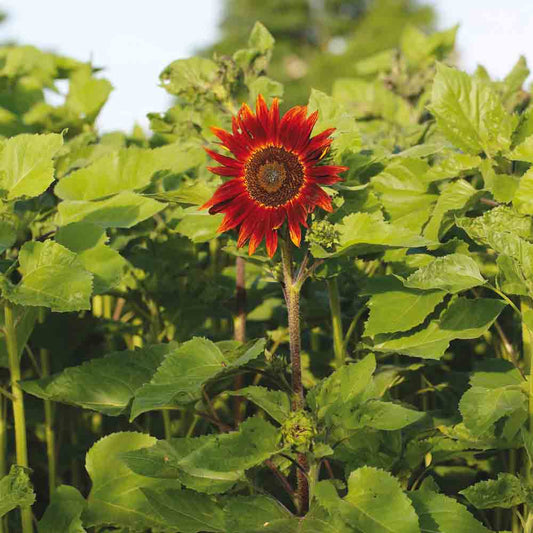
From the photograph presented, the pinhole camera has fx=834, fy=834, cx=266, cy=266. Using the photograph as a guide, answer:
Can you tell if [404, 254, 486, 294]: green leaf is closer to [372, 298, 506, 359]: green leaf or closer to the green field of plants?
the green field of plants

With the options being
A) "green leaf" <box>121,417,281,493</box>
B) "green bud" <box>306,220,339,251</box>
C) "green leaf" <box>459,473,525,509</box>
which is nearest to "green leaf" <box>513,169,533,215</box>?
"green bud" <box>306,220,339,251</box>

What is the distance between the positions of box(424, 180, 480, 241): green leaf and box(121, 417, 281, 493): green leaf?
23.1 inches

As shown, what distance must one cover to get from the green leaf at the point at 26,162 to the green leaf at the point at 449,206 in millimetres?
789

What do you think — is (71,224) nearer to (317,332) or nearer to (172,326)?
(172,326)

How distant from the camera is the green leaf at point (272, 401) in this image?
4.82 ft

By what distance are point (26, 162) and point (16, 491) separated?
63 centimetres

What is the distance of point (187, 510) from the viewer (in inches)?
60.8

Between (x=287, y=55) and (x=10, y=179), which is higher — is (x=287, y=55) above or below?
above

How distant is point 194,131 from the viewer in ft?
7.56

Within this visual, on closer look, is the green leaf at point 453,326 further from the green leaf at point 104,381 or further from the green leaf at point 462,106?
the green leaf at point 104,381

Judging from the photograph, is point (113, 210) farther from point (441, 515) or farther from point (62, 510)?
point (441, 515)

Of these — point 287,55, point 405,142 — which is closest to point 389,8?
point 287,55

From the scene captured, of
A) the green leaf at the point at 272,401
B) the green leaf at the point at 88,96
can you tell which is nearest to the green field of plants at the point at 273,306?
the green leaf at the point at 272,401

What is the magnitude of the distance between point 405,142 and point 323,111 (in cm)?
62
